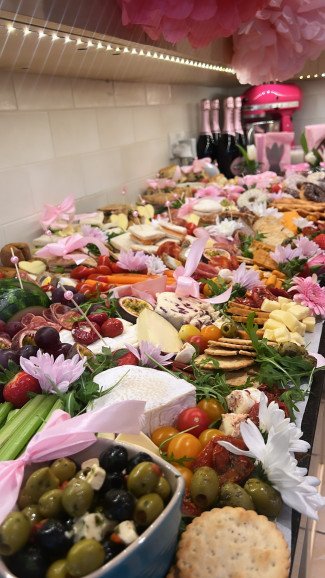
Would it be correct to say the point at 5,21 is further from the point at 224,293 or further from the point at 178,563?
the point at 178,563

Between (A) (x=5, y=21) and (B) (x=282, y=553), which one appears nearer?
(B) (x=282, y=553)

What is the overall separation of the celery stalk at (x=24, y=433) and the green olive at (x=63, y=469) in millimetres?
193

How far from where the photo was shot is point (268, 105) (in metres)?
3.79

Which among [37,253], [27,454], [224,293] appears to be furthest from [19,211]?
[27,454]

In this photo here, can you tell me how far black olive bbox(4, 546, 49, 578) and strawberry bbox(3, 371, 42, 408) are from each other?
436 millimetres

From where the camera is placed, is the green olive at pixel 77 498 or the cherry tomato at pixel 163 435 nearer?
the green olive at pixel 77 498

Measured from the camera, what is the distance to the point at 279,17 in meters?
1.29

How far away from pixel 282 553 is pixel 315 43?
4.13 feet

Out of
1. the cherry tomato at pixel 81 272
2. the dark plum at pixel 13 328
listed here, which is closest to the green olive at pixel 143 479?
the dark plum at pixel 13 328

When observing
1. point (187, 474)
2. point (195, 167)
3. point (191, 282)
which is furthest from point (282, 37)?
point (195, 167)

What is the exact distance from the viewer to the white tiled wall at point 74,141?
1.94 meters

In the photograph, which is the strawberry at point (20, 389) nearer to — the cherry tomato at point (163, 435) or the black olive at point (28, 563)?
the cherry tomato at point (163, 435)

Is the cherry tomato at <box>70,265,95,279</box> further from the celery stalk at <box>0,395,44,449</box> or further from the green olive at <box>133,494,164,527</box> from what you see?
the green olive at <box>133,494,164,527</box>

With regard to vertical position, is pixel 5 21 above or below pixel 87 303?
above
